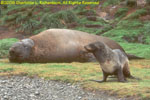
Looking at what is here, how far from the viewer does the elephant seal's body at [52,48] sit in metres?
8.72

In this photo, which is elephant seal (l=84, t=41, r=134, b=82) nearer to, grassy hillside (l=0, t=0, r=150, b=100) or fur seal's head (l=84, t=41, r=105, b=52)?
fur seal's head (l=84, t=41, r=105, b=52)

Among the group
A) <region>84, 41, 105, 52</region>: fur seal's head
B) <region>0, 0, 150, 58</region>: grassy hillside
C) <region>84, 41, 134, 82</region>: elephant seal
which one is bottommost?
<region>0, 0, 150, 58</region>: grassy hillside

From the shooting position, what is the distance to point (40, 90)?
5359mm

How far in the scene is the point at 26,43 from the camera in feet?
29.0

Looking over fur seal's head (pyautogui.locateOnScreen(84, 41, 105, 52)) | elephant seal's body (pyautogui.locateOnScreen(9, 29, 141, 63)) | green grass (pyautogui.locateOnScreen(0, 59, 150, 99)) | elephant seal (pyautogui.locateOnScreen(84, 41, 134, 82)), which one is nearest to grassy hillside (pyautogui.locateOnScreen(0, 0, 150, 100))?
green grass (pyautogui.locateOnScreen(0, 59, 150, 99))

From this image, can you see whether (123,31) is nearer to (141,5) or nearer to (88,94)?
(141,5)

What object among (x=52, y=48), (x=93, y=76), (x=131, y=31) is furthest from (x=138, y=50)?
(x=93, y=76)

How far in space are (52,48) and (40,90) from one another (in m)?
3.73

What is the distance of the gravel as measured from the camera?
4836 mm

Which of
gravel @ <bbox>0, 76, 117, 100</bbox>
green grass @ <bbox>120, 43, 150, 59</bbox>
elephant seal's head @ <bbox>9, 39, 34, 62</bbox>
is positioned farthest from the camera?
green grass @ <bbox>120, 43, 150, 59</bbox>

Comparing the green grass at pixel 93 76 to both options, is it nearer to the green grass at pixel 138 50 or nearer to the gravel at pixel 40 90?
the gravel at pixel 40 90

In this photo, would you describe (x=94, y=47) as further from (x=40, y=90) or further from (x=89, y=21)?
(x=89, y=21)

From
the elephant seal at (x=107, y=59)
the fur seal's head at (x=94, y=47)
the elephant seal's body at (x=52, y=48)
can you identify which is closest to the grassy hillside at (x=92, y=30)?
the elephant seal at (x=107, y=59)

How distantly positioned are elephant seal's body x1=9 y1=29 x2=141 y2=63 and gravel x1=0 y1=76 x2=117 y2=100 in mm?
→ 2466
